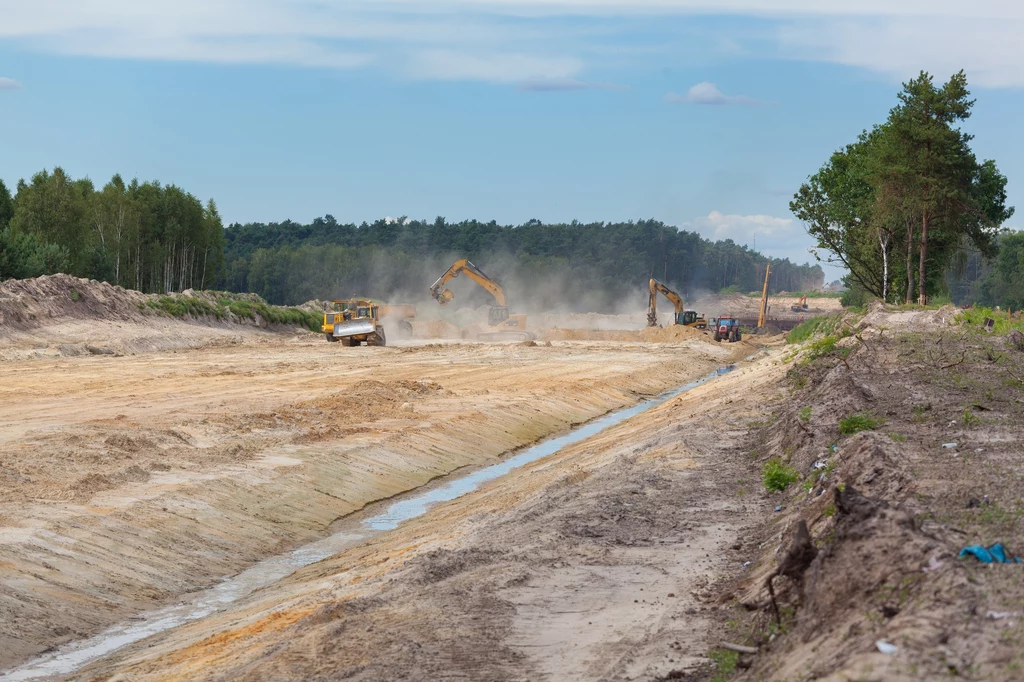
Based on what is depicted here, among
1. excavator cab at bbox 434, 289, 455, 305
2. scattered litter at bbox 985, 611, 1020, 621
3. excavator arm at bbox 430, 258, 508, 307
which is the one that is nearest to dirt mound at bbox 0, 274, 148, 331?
excavator arm at bbox 430, 258, 508, 307

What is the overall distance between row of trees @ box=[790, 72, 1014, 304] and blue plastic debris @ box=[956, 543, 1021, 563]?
4972cm

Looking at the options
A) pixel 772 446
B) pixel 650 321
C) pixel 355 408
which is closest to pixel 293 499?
pixel 772 446

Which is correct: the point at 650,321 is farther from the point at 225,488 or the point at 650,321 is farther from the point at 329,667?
the point at 329,667

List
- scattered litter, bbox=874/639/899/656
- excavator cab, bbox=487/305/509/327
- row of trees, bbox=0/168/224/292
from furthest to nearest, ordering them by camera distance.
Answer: excavator cab, bbox=487/305/509/327
row of trees, bbox=0/168/224/292
scattered litter, bbox=874/639/899/656

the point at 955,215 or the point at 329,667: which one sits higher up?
the point at 955,215

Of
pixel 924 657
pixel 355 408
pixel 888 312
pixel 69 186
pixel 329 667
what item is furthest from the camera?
pixel 69 186

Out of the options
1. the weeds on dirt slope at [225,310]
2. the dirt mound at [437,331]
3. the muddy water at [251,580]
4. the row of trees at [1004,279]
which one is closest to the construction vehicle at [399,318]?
the dirt mound at [437,331]

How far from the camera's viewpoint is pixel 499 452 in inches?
1148

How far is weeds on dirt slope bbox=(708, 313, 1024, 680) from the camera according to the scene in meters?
7.14

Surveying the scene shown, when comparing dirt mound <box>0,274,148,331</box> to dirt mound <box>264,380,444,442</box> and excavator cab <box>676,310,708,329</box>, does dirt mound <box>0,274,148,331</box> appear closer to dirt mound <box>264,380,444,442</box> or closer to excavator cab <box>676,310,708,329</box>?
dirt mound <box>264,380,444,442</box>

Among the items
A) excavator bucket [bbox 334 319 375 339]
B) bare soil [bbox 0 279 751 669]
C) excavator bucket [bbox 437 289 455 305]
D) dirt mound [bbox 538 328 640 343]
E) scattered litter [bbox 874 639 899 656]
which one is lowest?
bare soil [bbox 0 279 751 669]

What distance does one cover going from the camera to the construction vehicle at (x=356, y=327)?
63250 millimetres

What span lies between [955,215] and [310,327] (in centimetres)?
4671

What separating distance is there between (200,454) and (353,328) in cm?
4062
